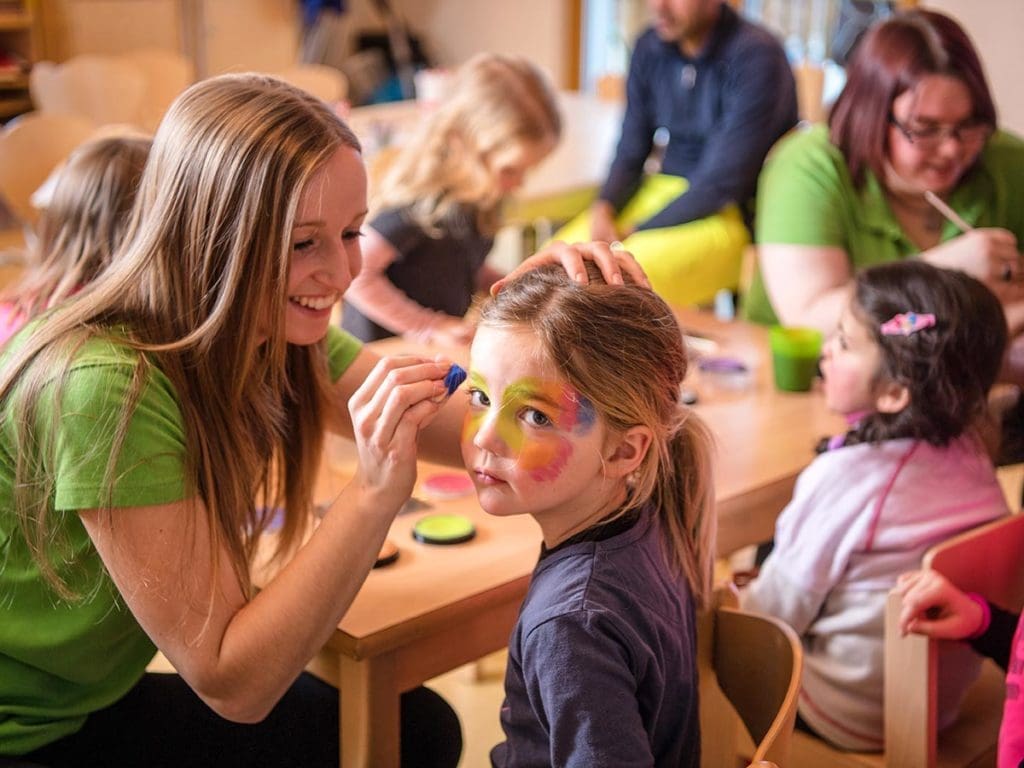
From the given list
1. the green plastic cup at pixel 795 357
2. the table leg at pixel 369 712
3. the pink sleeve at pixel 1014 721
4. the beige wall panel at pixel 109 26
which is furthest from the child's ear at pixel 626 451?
the beige wall panel at pixel 109 26

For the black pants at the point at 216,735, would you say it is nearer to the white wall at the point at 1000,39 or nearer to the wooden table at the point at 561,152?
the wooden table at the point at 561,152

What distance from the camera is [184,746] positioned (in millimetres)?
1450

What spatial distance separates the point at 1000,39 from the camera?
15.1 feet

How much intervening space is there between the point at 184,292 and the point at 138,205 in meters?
0.12

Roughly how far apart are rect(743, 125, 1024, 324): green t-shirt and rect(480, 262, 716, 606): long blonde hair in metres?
1.04

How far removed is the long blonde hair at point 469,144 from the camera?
2602 millimetres

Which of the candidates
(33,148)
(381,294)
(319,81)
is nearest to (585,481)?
(381,294)

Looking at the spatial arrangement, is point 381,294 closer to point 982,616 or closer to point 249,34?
point 982,616

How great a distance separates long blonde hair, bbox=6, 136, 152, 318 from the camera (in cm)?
181

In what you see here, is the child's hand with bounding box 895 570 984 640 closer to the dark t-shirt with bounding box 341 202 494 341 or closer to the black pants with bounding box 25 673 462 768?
the black pants with bounding box 25 673 462 768

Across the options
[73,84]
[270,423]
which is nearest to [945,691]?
[270,423]

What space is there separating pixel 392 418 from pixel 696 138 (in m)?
2.59

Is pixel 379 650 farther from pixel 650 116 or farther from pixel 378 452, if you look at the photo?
pixel 650 116

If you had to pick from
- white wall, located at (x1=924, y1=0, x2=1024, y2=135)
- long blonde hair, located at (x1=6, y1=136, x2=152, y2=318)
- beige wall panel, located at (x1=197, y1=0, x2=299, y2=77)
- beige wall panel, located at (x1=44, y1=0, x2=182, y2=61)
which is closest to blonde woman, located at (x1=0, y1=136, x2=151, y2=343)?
long blonde hair, located at (x1=6, y1=136, x2=152, y2=318)
